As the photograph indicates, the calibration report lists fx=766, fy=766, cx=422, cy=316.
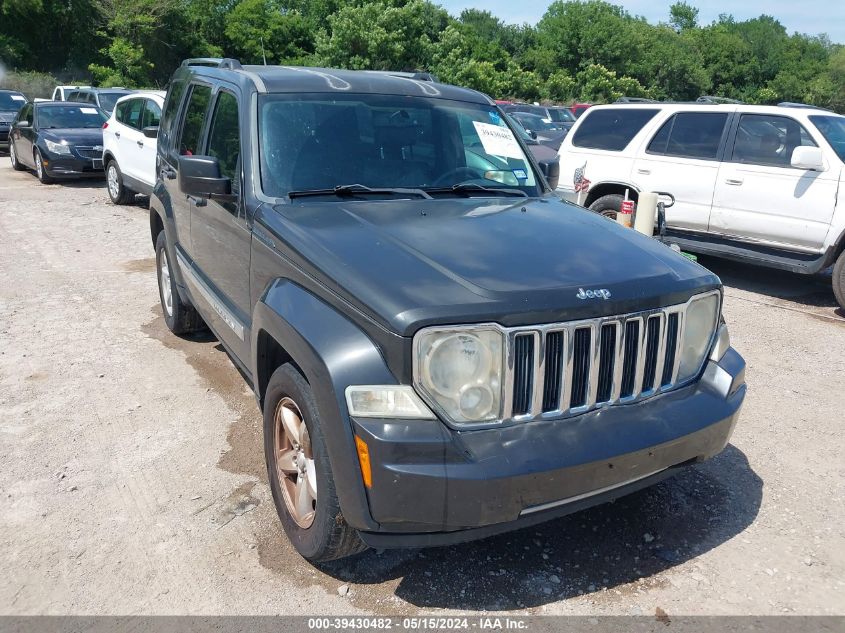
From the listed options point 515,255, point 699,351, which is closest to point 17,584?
point 515,255

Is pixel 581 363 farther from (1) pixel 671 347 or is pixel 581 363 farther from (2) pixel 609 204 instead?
(2) pixel 609 204

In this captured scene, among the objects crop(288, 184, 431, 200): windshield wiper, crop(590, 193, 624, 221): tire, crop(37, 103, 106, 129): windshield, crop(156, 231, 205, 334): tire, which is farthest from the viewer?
crop(37, 103, 106, 129): windshield

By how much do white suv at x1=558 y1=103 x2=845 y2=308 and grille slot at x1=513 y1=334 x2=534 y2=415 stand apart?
558 centimetres

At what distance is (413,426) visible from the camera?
8.63 feet

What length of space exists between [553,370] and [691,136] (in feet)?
21.3

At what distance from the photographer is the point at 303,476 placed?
3244 mm

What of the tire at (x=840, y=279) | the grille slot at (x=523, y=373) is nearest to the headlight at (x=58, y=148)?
the tire at (x=840, y=279)

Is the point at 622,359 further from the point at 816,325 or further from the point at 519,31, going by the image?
the point at 519,31

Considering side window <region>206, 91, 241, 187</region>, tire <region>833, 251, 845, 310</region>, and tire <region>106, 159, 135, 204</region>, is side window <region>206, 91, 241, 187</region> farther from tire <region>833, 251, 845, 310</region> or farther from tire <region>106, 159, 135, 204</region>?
tire <region>106, 159, 135, 204</region>

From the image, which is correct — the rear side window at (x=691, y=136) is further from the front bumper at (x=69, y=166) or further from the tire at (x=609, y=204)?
the front bumper at (x=69, y=166)

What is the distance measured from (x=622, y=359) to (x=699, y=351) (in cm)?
57

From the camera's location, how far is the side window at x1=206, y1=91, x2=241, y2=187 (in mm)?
4080

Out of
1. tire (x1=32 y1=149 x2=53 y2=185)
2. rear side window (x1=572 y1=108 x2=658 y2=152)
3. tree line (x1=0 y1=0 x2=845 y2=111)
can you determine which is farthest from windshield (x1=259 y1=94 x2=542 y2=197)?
tree line (x1=0 y1=0 x2=845 y2=111)

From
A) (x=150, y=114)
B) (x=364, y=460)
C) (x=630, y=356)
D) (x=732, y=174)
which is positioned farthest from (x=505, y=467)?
(x=150, y=114)
